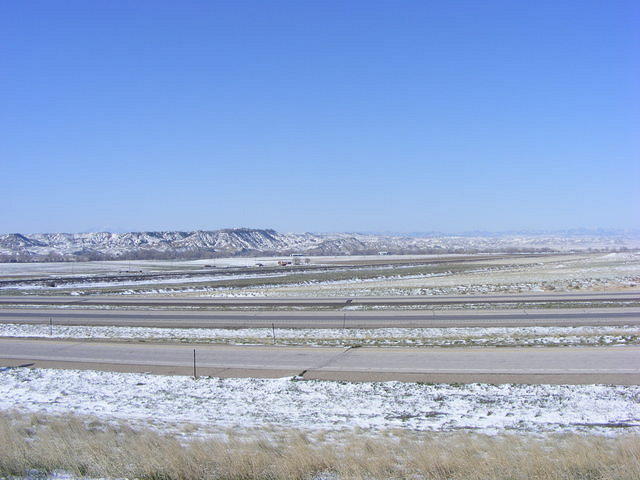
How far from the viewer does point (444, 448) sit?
378 inches

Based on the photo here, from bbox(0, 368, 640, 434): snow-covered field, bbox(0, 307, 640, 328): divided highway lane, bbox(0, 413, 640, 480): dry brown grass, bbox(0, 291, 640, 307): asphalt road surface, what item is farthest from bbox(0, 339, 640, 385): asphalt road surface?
bbox(0, 291, 640, 307): asphalt road surface

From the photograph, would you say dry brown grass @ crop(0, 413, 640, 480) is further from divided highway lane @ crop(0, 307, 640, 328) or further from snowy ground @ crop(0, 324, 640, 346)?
divided highway lane @ crop(0, 307, 640, 328)

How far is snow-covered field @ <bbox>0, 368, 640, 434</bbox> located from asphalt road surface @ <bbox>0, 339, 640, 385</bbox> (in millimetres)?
1267

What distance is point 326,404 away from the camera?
13641mm

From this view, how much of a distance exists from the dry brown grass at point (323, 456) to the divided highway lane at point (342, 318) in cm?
1630

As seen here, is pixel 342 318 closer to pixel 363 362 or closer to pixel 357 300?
pixel 357 300

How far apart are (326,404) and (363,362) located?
16.8 feet

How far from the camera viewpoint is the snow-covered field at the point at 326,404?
11.8 m

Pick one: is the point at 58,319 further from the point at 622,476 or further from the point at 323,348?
the point at 622,476

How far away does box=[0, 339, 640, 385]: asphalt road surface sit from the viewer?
639 inches

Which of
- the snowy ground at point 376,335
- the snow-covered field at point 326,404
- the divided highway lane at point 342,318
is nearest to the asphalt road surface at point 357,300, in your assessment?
the divided highway lane at point 342,318

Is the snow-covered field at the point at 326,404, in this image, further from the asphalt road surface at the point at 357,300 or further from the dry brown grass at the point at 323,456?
the asphalt road surface at the point at 357,300

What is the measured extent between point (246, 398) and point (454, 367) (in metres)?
7.23

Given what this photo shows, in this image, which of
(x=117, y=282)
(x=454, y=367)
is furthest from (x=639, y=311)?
(x=117, y=282)
